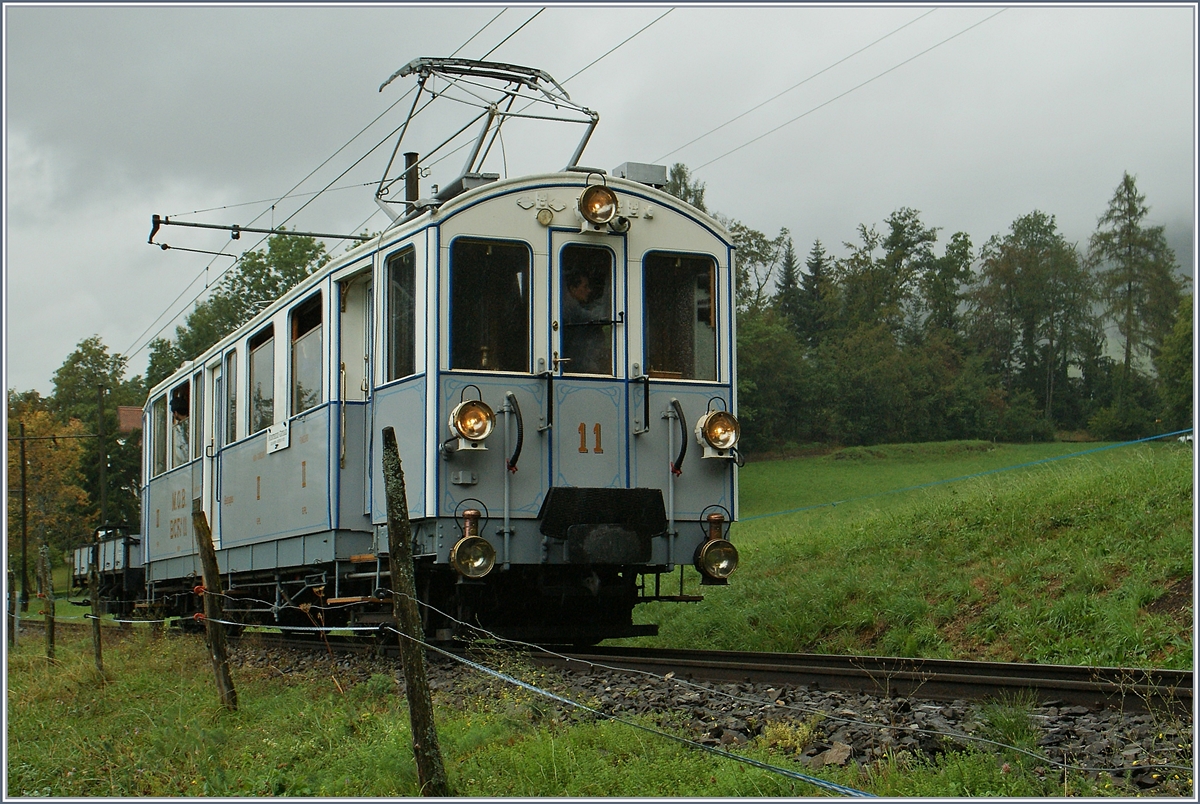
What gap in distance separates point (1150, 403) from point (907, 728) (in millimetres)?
55636

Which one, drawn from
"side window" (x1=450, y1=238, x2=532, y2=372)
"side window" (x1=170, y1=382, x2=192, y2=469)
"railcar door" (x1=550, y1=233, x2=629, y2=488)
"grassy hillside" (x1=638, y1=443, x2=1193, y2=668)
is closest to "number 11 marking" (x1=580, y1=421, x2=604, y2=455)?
"railcar door" (x1=550, y1=233, x2=629, y2=488)

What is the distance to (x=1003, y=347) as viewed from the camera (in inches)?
2584

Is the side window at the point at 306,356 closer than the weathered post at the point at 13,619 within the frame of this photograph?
Yes

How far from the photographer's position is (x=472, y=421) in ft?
29.7

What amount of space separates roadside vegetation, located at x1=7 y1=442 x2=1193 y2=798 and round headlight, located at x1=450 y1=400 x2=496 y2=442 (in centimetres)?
184

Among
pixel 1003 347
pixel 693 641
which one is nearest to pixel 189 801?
pixel 693 641

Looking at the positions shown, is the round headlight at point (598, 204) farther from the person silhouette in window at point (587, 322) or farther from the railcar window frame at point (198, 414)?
the railcar window frame at point (198, 414)

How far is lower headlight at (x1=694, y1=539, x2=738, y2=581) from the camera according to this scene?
956 cm

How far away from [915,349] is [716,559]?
5620 cm

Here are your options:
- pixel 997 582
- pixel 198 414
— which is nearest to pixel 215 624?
pixel 198 414

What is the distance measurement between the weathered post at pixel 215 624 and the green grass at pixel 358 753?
162mm

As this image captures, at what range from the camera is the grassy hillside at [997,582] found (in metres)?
9.80

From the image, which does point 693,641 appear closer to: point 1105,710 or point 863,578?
point 863,578

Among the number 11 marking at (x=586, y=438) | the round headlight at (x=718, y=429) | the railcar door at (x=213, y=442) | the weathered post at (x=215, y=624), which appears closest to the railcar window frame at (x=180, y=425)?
the railcar door at (x=213, y=442)
